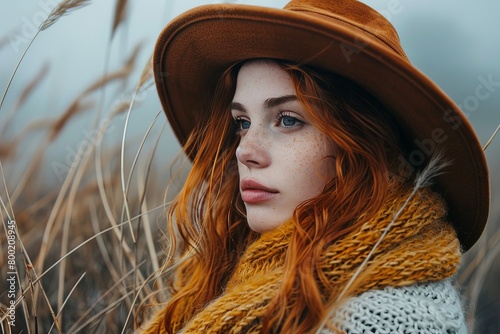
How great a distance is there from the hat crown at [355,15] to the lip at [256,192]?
1.22 ft

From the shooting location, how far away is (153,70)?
156 cm

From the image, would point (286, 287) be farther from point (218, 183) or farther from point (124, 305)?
point (124, 305)

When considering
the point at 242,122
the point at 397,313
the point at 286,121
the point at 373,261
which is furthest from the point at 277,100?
the point at 397,313

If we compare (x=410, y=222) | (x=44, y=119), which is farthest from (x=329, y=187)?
(x=44, y=119)

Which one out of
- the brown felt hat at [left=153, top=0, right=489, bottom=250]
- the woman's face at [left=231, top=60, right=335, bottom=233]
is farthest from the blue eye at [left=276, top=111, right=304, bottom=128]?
the brown felt hat at [left=153, top=0, right=489, bottom=250]

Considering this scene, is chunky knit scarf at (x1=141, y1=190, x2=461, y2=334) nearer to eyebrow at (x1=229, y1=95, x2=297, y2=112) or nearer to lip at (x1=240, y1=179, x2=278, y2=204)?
lip at (x1=240, y1=179, x2=278, y2=204)

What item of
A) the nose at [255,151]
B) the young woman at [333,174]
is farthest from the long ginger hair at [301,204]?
the nose at [255,151]

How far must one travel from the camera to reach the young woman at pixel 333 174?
44.3 inches

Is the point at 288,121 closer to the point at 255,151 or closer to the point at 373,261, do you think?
the point at 255,151

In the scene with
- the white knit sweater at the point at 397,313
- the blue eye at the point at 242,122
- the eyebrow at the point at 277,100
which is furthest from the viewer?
the blue eye at the point at 242,122

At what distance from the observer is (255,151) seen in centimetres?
130

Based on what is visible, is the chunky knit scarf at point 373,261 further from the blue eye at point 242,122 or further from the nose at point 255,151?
the blue eye at point 242,122

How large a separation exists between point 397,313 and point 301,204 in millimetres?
303

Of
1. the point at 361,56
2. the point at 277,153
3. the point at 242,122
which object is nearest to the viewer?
the point at 361,56
